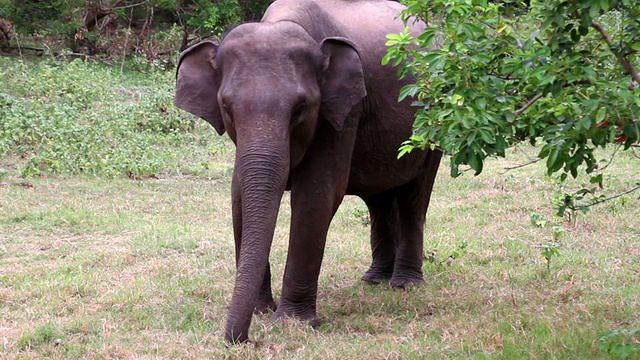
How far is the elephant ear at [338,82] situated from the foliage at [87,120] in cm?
599

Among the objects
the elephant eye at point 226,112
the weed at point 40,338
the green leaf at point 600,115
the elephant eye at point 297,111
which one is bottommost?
the weed at point 40,338

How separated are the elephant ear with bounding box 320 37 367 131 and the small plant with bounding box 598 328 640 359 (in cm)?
204

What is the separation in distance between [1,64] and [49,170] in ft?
16.9

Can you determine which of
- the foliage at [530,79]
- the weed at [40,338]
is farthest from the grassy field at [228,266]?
the foliage at [530,79]

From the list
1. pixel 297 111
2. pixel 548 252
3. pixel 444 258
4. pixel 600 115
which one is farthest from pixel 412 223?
pixel 600 115

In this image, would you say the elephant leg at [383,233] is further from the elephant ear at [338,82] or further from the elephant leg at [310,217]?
the elephant ear at [338,82]

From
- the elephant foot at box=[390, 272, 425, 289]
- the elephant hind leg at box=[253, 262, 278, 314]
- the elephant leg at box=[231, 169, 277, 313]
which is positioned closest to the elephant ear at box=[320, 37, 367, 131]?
the elephant leg at box=[231, 169, 277, 313]

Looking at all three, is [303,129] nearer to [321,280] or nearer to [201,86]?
[201,86]

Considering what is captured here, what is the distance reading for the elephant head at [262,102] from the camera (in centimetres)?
512

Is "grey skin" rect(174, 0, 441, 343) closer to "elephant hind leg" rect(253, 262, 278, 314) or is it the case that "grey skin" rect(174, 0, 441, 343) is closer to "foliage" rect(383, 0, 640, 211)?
"elephant hind leg" rect(253, 262, 278, 314)

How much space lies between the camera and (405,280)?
714cm

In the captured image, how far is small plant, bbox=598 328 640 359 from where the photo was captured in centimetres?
445

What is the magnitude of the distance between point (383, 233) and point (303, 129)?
2.33 m

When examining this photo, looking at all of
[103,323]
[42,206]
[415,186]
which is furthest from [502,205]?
[103,323]
